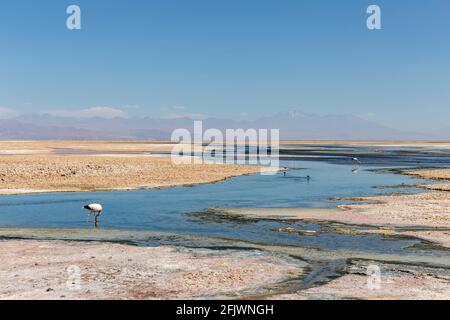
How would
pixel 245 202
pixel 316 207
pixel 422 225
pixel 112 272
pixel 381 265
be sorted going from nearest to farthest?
pixel 112 272
pixel 381 265
pixel 422 225
pixel 316 207
pixel 245 202

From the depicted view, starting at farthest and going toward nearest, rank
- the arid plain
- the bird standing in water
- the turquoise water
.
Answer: the bird standing in water → the turquoise water → the arid plain

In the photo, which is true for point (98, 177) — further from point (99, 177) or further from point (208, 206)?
point (208, 206)

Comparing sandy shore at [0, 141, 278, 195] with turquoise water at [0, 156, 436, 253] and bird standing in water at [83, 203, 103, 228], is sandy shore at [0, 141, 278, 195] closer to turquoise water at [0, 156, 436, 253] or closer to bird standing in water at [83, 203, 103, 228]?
turquoise water at [0, 156, 436, 253]

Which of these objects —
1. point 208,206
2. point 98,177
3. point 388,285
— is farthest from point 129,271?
point 98,177

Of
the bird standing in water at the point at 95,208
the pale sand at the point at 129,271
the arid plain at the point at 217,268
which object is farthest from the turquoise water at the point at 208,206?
the pale sand at the point at 129,271

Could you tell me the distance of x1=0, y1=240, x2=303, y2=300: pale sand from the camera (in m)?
13.6

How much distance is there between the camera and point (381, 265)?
16.9 m

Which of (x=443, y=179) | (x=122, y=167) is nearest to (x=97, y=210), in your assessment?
(x=122, y=167)

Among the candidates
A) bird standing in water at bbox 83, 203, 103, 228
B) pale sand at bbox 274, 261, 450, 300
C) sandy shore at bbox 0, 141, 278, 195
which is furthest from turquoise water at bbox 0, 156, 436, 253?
pale sand at bbox 274, 261, 450, 300

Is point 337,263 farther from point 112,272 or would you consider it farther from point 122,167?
point 122,167

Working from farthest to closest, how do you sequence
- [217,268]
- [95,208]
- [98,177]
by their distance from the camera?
1. [98,177]
2. [95,208]
3. [217,268]

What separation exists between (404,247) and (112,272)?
1106 centimetres

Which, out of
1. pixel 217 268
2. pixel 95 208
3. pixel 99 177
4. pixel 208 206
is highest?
pixel 95 208

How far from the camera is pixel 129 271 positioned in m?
15.8
